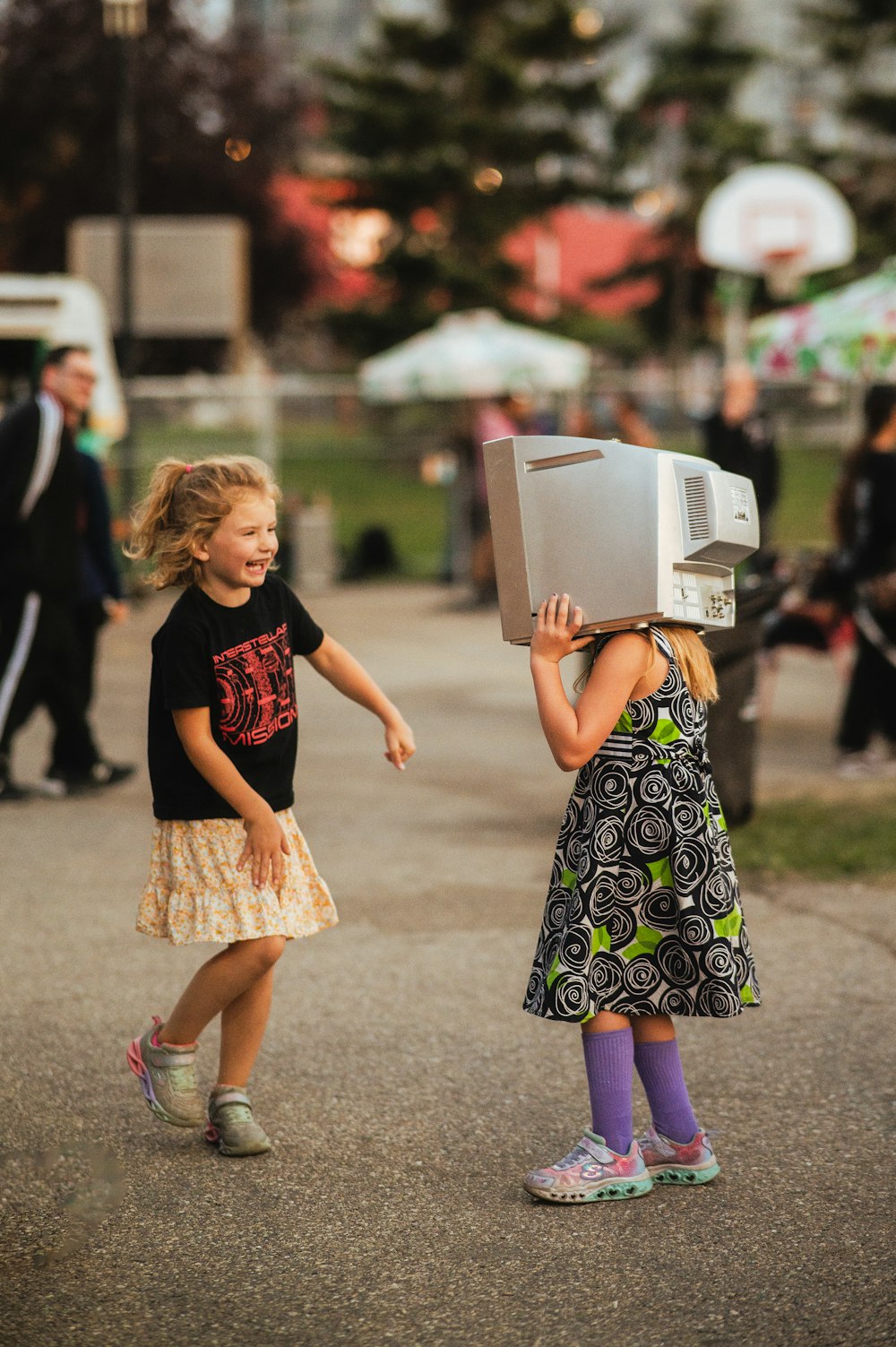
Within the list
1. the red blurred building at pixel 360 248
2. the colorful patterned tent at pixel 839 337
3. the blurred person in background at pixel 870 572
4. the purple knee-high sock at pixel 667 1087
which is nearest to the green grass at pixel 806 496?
the red blurred building at pixel 360 248

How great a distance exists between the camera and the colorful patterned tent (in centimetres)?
1052

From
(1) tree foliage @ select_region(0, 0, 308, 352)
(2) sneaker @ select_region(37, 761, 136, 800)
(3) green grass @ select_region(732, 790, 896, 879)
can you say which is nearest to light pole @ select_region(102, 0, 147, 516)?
(2) sneaker @ select_region(37, 761, 136, 800)

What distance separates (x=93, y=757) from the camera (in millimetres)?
8383

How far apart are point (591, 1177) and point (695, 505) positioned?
143 cm

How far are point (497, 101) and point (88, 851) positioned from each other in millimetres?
33861

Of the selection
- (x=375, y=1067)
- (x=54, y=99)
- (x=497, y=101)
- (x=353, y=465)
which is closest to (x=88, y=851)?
(x=375, y=1067)

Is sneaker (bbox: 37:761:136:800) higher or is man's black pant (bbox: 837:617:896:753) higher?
man's black pant (bbox: 837:617:896:753)

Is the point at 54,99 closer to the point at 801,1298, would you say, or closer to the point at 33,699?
the point at 33,699

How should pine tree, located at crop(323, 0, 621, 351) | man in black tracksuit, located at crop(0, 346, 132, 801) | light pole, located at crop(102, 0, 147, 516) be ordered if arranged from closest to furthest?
1. man in black tracksuit, located at crop(0, 346, 132, 801)
2. light pole, located at crop(102, 0, 147, 516)
3. pine tree, located at crop(323, 0, 621, 351)

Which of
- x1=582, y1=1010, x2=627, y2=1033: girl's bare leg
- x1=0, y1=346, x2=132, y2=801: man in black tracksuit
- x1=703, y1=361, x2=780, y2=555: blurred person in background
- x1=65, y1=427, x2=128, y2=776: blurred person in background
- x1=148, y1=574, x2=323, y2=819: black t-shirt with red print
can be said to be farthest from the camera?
x1=703, y1=361, x2=780, y2=555: blurred person in background

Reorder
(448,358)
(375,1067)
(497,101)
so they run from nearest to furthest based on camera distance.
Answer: (375,1067) → (448,358) → (497,101)

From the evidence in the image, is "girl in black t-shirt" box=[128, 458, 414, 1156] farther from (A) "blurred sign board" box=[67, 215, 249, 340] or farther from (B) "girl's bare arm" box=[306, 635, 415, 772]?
(A) "blurred sign board" box=[67, 215, 249, 340]

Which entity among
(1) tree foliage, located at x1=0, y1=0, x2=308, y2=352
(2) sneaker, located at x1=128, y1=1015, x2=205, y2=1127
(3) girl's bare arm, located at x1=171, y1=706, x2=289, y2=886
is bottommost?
(2) sneaker, located at x1=128, y1=1015, x2=205, y2=1127

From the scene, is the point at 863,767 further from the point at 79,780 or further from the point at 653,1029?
the point at 653,1029
